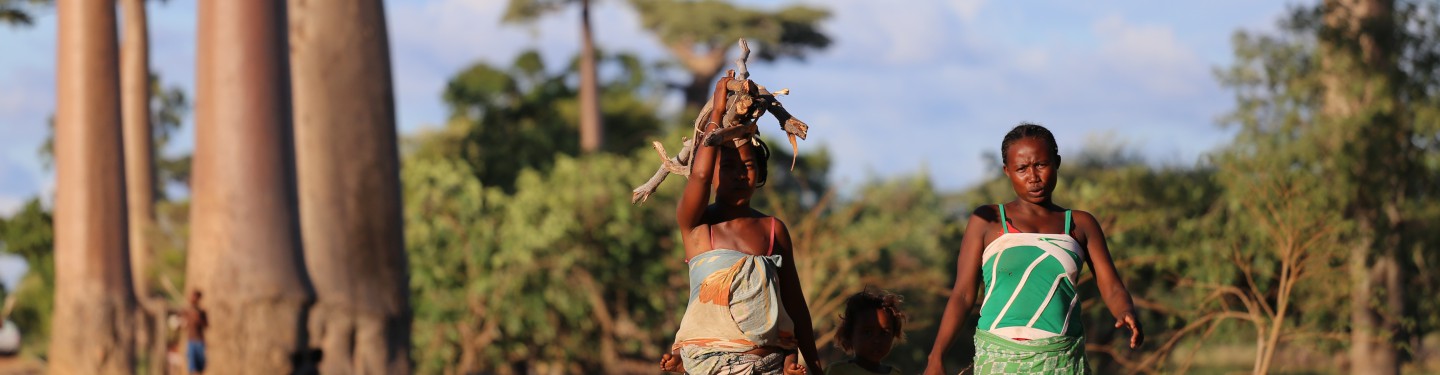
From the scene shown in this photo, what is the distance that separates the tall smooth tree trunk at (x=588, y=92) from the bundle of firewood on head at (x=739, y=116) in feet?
104

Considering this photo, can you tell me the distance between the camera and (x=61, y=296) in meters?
23.9

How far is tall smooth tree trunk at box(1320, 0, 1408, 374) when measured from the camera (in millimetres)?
19812

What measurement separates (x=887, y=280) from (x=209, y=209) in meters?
7.91

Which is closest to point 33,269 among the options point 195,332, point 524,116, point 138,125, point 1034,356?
point 138,125

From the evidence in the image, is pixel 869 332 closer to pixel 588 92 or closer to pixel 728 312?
pixel 728 312

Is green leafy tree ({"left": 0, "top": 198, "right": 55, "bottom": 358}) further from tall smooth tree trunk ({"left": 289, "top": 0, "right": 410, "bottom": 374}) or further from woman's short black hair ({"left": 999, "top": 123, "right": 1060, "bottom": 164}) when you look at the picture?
Answer: woman's short black hair ({"left": 999, "top": 123, "right": 1060, "bottom": 164})

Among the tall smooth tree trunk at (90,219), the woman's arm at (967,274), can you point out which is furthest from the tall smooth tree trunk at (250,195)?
the woman's arm at (967,274)

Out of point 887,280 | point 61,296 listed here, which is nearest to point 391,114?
point 887,280

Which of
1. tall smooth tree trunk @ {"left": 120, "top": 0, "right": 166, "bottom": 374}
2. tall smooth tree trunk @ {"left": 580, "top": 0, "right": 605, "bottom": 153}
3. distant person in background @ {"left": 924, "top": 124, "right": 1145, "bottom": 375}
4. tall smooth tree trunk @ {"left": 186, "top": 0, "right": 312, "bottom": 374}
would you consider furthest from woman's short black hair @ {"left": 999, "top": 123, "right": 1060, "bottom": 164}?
tall smooth tree trunk @ {"left": 580, "top": 0, "right": 605, "bottom": 153}

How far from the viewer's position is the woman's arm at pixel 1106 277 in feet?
18.3

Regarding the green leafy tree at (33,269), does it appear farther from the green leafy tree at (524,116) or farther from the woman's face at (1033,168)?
the woman's face at (1033,168)

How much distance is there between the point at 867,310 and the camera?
22.3 feet

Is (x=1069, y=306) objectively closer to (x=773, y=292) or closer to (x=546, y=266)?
(x=773, y=292)

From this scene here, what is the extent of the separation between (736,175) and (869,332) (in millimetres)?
1190
